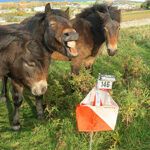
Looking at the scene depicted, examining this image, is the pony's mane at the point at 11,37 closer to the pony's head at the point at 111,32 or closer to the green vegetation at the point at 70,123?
the green vegetation at the point at 70,123

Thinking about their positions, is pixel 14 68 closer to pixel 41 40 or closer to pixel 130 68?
pixel 41 40

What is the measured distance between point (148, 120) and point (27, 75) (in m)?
2.61

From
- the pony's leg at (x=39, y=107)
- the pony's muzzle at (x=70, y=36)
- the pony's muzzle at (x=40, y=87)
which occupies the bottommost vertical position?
the pony's leg at (x=39, y=107)

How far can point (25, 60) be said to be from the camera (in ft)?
26.4

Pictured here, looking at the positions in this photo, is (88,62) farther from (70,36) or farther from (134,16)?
(134,16)

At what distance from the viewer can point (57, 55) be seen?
11125mm

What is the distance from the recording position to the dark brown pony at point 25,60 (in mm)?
7980

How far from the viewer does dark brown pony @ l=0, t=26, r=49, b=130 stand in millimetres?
7980

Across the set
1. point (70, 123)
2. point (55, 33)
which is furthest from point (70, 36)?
point (70, 123)

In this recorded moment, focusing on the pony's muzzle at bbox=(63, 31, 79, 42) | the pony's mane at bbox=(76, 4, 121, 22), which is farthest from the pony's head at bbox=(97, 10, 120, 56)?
the pony's muzzle at bbox=(63, 31, 79, 42)

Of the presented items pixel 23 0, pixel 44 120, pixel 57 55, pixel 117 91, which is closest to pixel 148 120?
pixel 117 91

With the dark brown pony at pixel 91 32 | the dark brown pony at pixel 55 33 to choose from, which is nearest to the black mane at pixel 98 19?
the dark brown pony at pixel 91 32

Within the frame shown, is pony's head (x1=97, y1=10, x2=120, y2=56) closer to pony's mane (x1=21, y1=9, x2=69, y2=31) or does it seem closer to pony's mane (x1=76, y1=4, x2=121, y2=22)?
pony's mane (x1=76, y1=4, x2=121, y2=22)

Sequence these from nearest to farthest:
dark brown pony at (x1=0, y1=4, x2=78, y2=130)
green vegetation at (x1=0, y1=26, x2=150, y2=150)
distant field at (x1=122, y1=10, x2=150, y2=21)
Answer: dark brown pony at (x1=0, y1=4, x2=78, y2=130)
green vegetation at (x1=0, y1=26, x2=150, y2=150)
distant field at (x1=122, y1=10, x2=150, y2=21)
